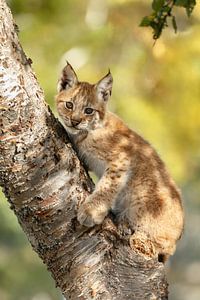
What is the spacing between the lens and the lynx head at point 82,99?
17.1 ft

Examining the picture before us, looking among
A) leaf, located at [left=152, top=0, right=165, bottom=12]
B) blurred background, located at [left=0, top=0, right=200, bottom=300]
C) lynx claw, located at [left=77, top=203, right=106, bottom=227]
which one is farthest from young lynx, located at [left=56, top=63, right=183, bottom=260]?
blurred background, located at [left=0, top=0, right=200, bottom=300]

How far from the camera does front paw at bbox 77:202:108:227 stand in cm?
427

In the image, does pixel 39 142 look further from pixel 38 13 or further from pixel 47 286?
pixel 47 286

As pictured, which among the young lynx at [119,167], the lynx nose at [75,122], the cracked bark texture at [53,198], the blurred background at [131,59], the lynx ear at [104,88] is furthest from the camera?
the blurred background at [131,59]

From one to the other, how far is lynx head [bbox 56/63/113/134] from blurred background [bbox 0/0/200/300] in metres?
6.08

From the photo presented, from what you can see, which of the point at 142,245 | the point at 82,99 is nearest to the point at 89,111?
the point at 82,99

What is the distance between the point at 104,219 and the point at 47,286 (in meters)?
11.8

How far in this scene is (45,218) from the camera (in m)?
4.27

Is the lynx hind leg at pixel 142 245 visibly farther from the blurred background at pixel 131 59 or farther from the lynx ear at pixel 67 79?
the blurred background at pixel 131 59

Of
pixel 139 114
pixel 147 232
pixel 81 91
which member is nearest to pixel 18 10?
pixel 139 114

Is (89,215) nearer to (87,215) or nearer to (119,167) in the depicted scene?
(87,215)

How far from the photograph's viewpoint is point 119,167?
16.1ft

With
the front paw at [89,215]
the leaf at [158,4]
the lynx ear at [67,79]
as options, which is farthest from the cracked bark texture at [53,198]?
the leaf at [158,4]

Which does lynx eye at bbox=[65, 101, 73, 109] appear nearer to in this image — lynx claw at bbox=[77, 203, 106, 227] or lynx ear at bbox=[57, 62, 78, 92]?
lynx ear at bbox=[57, 62, 78, 92]
